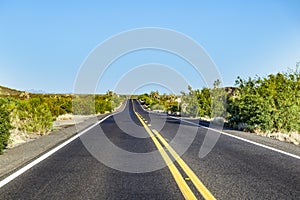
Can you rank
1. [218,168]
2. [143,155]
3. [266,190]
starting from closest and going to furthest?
[266,190] → [218,168] → [143,155]

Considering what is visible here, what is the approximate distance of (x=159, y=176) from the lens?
7406 mm

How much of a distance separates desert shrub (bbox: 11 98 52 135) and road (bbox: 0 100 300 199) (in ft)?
18.9

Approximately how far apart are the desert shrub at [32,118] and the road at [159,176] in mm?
5774

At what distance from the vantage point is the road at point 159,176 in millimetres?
6035

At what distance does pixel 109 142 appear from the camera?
13312 millimetres

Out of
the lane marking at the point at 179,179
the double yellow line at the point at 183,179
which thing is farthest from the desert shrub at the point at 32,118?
the lane marking at the point at 179,179

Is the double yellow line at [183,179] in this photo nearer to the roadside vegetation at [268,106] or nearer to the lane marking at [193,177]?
the lane marking at [193,177]

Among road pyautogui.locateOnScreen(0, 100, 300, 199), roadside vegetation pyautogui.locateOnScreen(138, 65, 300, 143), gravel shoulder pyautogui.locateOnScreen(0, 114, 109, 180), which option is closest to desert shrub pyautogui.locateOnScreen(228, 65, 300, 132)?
roadside vegetation pyautogui.locateOnScreen(138, 65, 300, 143)

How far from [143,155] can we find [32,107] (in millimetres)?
8771

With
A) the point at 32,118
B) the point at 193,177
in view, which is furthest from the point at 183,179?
the point at 32,118

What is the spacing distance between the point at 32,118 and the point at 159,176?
1095cm

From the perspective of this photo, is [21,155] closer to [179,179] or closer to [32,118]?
[179,179]

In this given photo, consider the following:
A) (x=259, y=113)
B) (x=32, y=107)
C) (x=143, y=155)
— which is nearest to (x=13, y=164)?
(x=143, y=155)

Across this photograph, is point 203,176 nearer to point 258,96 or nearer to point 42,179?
point 42,179
